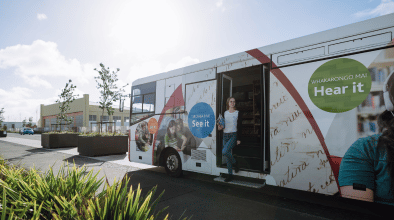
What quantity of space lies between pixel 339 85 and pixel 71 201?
13.9ft

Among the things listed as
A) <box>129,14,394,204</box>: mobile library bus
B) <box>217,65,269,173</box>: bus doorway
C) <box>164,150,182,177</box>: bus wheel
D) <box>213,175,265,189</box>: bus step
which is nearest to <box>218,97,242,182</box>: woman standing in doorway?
<box>129,14,394,204</box>: mobile library bus

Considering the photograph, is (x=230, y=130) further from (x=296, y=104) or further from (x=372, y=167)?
(x=372, y=167)

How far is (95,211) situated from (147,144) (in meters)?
5.37

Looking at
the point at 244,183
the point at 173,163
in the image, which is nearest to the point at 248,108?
the point at 173,163

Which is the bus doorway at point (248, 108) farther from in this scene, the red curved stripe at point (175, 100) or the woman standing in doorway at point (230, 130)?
the red curved stripe at point (175, 100)

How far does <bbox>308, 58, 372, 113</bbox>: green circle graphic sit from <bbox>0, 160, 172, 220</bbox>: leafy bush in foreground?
11.0 ft

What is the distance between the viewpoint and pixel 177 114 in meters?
6.43

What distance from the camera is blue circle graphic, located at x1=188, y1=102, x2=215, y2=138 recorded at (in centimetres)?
567

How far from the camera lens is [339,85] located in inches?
148

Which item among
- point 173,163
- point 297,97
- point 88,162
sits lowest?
point 88,162

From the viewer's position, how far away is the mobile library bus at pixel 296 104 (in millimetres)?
3533

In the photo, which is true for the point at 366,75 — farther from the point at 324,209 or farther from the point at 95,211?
the point at 95,211

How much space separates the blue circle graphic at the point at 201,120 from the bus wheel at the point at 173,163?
1023mm

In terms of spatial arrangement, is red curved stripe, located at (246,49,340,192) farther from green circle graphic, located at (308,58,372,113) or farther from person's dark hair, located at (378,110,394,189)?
person's dark hair, located at (378,110,394,189)
